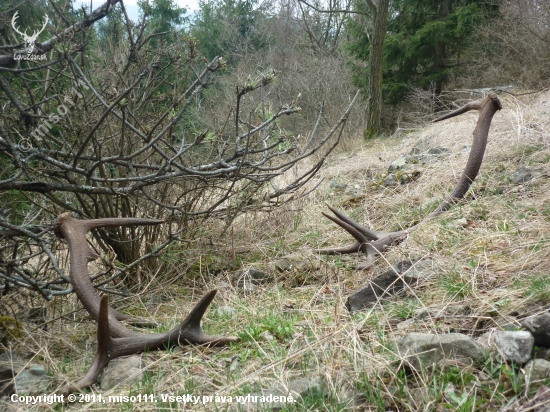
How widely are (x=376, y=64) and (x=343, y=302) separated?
1019cm

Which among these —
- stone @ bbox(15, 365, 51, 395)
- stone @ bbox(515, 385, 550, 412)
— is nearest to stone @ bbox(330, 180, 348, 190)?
stone @ bbox(15, 365, 51, 395)

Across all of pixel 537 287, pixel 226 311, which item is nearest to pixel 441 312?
pixel 537 287

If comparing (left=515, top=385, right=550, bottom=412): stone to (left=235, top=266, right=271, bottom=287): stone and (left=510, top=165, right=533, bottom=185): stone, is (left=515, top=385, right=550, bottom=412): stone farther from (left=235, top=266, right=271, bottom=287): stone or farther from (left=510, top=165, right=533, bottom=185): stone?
(left=510, top=165, right=533, bottom=185): stone

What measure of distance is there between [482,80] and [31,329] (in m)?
13.0

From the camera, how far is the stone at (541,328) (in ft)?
5.00

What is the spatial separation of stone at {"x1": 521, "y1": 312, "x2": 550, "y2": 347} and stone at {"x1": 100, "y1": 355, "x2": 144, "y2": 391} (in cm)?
152

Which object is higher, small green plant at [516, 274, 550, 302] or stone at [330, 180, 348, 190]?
small green plant at [516, 274, 550, 302]

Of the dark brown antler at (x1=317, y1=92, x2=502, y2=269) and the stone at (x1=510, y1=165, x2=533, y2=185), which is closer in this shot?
the dark brown antler at (x1=317, y1=92, x2=502, y2=269)

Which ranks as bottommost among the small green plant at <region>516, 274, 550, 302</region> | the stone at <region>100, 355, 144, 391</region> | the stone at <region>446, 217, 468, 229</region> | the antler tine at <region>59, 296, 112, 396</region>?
the stone at <region>100, 355, 144, 391</region>

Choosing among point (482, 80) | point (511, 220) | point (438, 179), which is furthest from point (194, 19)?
point (511, 220)

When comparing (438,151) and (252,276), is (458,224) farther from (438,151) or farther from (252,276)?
(438,151)

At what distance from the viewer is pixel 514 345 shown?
4.97ft

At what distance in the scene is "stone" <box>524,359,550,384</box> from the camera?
4.53ft

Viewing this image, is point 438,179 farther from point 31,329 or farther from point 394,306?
point 31,329
